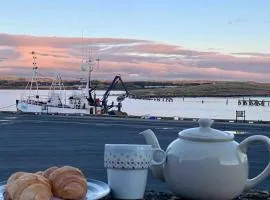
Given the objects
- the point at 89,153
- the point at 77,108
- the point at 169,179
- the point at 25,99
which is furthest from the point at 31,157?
the point at 25,99

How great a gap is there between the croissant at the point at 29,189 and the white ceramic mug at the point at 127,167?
0.63 metres

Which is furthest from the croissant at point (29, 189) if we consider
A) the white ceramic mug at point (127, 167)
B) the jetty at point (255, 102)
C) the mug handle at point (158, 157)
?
the jetty at point (255, 102)

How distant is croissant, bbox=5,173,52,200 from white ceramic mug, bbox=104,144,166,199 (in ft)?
2.06

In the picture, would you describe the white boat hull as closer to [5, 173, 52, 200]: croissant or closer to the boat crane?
the boat crane

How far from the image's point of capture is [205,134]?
380cm

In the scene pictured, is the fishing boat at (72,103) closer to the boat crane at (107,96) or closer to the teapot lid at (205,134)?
the boat crane at (107,96)

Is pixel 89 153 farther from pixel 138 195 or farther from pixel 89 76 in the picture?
pixel 89 76

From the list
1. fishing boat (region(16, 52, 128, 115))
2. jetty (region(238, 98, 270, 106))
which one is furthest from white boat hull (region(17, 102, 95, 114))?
jetty (region(238, 98, 270, 106))

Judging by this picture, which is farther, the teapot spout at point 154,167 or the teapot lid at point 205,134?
the teapot spout at point 154,167

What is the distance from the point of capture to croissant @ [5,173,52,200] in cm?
296

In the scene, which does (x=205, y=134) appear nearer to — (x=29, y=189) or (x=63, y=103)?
(x=29, y=189)

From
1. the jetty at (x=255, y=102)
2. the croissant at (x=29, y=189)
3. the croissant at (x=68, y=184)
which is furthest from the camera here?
the jetty at (x=255, y=102)

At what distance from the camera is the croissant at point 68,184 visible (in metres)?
3.14

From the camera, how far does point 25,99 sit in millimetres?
58438
